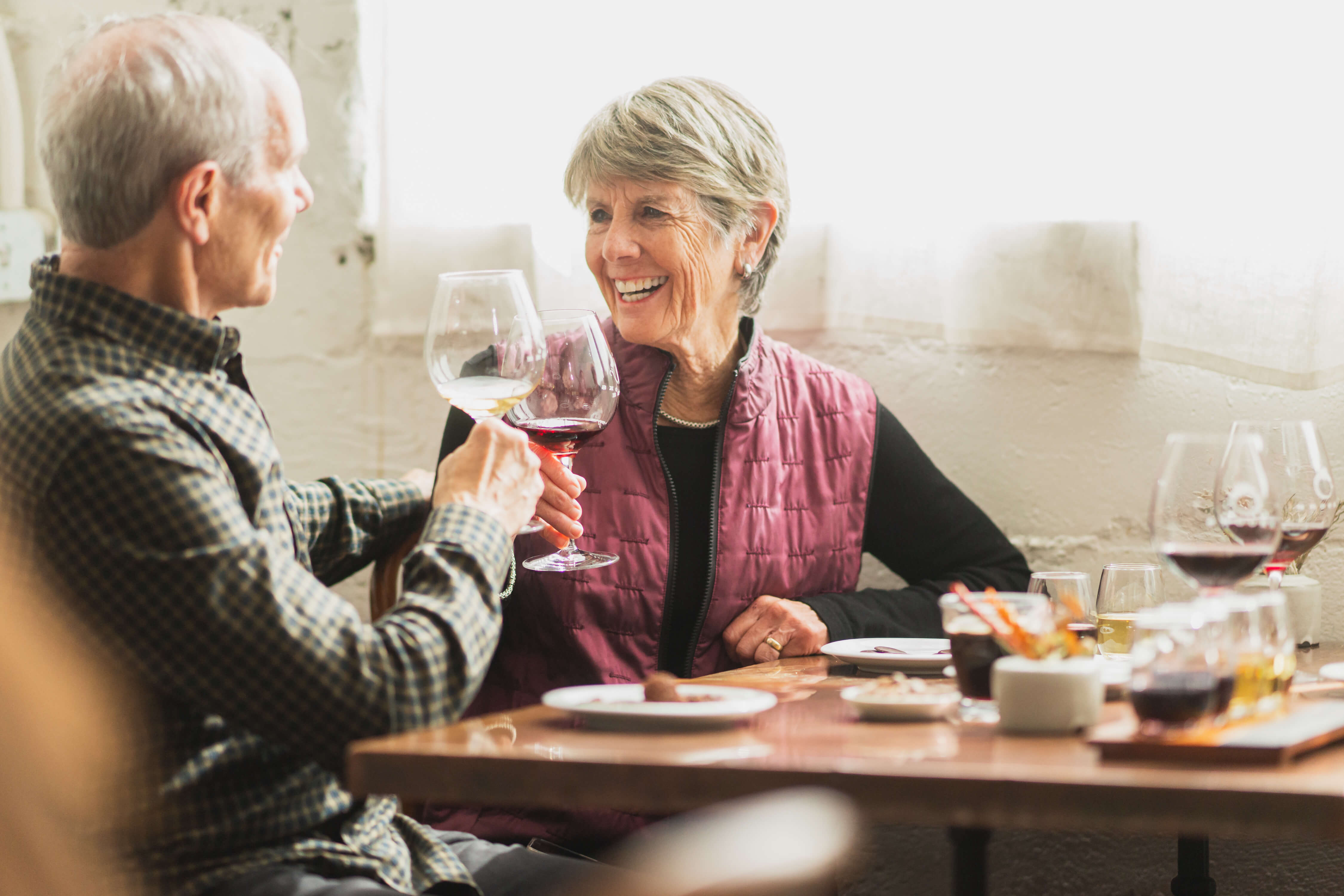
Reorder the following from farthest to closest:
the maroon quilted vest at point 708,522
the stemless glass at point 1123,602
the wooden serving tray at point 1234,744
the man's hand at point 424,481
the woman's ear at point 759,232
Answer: the woman's ear at point 759,232
the maroon quilted vest at point 708,522
the man's hand at point 424,481
the stemless glass at point 1123,602
the wooden serving tray at point 1234,744

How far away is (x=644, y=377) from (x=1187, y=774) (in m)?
1.22

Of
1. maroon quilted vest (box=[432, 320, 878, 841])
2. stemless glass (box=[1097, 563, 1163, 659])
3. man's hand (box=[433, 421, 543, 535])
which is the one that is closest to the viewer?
man's hand (box=[433, 421, 543, 535])

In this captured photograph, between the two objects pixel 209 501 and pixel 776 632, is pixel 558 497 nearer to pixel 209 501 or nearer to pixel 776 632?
pixel 776 632

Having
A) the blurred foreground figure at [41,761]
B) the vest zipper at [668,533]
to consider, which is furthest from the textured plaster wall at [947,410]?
the blurred foreground figure at [41,761]

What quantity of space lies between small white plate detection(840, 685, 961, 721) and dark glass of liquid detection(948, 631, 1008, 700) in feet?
0.09

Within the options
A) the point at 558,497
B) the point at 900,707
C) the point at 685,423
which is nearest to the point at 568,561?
the point at 558,497

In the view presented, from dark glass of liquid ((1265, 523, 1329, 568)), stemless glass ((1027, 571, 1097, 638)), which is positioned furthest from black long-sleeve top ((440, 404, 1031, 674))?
dark glass of liquid ((1265, 523, 1329, 568))

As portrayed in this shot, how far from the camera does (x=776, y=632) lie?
5.88ft

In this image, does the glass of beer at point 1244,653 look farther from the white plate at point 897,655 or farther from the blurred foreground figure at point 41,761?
the blurred foreground figure at point 41,761

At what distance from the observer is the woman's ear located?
2.12 meters

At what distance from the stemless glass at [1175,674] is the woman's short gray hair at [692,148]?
1.18 metres

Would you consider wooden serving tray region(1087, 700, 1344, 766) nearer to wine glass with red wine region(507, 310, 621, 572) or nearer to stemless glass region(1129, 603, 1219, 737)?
stemless glass region(1129, 603, 1219, 737)

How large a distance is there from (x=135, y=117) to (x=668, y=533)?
3.16 ft

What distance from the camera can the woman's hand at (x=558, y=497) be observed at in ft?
5.25
